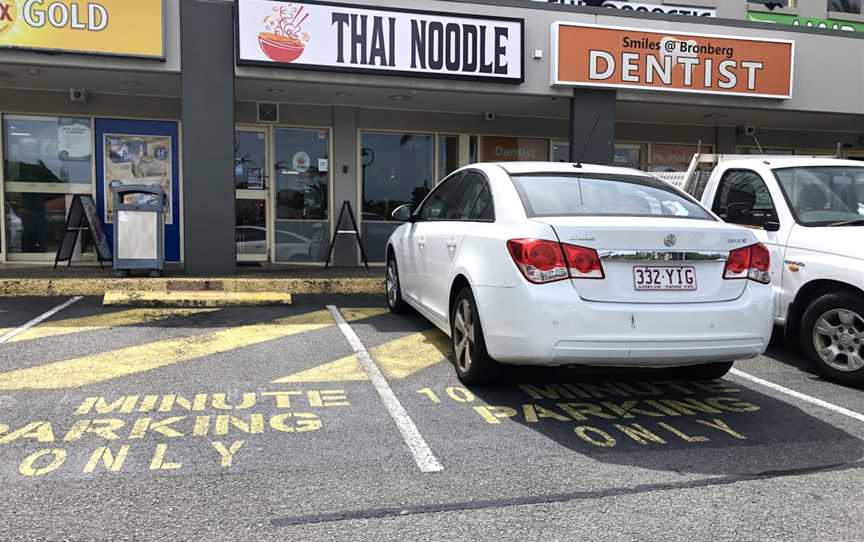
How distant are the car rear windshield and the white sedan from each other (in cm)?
2

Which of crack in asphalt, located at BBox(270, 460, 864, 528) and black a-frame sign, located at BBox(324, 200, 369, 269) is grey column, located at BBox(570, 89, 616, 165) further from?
crack in asphalt, located at BBox(270, 460, 864, 528)

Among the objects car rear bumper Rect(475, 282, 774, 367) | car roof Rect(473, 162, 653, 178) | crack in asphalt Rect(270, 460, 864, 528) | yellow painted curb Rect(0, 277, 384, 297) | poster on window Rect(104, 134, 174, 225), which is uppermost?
poster on window Rect(104, 134, 174, 225)

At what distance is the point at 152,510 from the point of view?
122 inches

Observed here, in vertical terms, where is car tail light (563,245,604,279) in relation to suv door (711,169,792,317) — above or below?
below

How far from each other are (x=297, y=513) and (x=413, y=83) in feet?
25.5

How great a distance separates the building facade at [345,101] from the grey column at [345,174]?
0.12ft

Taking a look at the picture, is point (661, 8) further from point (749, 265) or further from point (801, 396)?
point (749, 265)

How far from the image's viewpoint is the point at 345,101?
38.9 ft

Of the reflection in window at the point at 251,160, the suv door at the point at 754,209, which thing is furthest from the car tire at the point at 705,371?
the reflection in window at the point at 251,160

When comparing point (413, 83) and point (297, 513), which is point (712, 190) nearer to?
point (413, 83)

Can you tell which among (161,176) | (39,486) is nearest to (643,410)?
(39,486)

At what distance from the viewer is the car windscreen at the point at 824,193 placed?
5910mm

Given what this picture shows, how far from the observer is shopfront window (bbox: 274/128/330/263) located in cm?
1237

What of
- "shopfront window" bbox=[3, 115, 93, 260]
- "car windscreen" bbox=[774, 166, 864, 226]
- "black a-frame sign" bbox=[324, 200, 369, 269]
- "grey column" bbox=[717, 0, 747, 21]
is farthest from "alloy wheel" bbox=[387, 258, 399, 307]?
→ "grey column" bbox=[717, 0, 747, 21]
